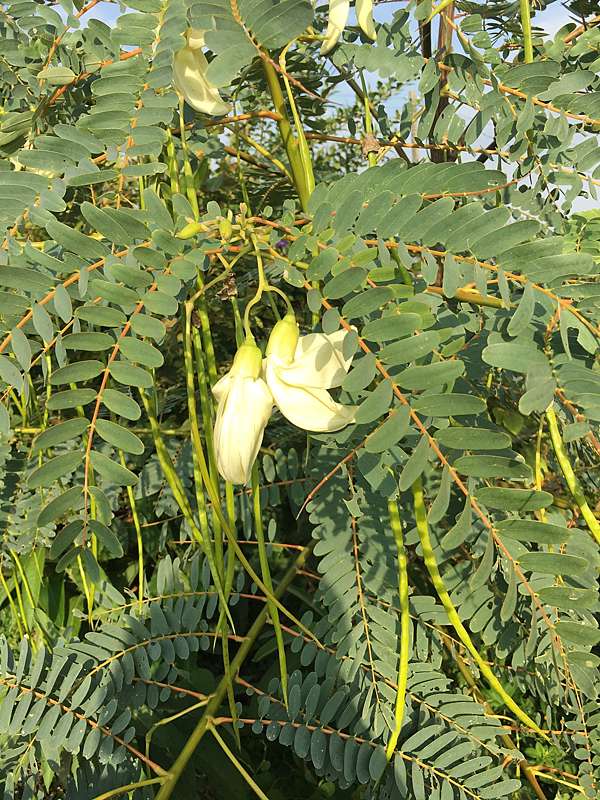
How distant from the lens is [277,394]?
482 millimetres

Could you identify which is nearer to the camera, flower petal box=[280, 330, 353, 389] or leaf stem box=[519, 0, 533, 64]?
flower petal box=[280, 330, 353, 389]

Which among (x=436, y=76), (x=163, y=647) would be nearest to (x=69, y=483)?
(x=163, y=647)

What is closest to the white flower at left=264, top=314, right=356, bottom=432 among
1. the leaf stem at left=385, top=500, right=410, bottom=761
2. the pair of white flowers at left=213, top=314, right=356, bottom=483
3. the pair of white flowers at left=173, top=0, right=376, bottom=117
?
the pair of white flowers at left=213, top=314, right=356, bottom=483

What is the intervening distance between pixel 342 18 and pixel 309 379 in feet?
0.95

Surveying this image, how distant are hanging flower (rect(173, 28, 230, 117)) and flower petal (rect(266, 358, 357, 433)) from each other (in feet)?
0.81

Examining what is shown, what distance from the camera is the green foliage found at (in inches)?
18.8

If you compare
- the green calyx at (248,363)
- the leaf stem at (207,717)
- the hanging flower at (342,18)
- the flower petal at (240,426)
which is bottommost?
the leaf stem at (207,717)

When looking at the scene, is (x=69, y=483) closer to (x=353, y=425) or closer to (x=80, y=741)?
(x=80, y=741)

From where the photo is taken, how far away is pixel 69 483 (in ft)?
3.40

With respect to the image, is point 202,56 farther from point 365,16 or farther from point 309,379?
point 309,379

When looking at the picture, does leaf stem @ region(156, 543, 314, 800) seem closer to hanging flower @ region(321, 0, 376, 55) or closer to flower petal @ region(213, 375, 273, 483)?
flower petal @ region(213, 375, 273, 483)

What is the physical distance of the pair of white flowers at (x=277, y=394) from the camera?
478 mm

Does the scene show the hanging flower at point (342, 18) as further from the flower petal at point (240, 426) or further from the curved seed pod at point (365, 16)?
the flower petal at point (240, 426)

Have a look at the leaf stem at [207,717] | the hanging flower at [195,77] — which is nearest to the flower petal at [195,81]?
the hanging flower at [195,77]
